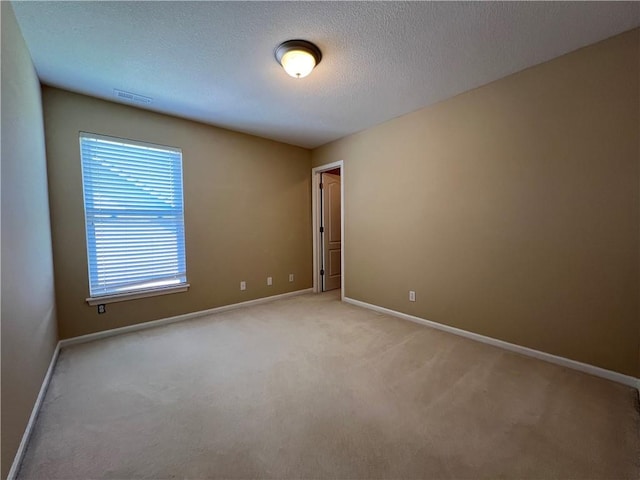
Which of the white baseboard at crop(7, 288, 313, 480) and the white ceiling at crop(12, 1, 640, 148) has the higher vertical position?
the white ceiling at crop(12, 1, 640, 148)

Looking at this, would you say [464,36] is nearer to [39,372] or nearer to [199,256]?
[199,256]

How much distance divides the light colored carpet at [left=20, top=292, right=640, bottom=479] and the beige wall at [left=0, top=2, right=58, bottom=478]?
0.86ft

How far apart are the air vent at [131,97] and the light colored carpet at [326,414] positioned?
2546 millimetres

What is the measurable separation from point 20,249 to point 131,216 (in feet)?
4.94

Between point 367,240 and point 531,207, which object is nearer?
point 531,207

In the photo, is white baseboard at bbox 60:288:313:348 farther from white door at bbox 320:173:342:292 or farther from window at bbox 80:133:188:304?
white door at bbox 320:173:342:292

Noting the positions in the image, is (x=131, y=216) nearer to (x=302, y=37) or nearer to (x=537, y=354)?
(x=302, y=37)

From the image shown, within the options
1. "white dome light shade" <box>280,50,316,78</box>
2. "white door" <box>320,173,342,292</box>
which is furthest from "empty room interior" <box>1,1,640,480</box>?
"white door" <box>320,173,342,292</box>

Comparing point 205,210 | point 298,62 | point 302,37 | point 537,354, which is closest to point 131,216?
point 205,210

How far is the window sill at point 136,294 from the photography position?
2.85 meters

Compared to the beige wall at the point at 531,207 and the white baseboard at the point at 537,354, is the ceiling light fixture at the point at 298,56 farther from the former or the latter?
the white baseboard at the point at 537,354

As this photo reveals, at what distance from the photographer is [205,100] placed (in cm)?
289

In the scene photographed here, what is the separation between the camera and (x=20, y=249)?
1.62 m

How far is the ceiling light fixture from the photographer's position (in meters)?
1.99
